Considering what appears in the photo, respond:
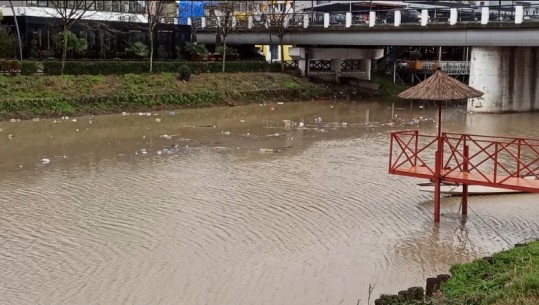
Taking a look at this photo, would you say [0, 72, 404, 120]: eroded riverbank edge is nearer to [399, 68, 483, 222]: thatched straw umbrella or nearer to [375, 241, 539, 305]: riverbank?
[399, 68, 483, 222]: thatched straw umbrella

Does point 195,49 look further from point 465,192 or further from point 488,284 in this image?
point 488,284

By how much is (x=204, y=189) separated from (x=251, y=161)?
193 inches

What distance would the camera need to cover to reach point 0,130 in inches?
1201

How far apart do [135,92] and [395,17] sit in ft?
52.0

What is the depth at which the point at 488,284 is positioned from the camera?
10633 millimetres

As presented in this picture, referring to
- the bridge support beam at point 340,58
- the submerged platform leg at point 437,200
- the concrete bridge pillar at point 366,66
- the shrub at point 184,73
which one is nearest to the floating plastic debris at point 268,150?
the submerged platform leg at point 437,200

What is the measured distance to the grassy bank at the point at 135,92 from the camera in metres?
35.5

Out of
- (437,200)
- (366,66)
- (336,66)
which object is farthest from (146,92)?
(437,200)

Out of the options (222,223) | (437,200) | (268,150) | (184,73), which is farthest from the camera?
(184,73)

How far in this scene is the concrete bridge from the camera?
37438 mm

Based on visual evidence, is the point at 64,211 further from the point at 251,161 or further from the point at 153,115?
the point at 153,115

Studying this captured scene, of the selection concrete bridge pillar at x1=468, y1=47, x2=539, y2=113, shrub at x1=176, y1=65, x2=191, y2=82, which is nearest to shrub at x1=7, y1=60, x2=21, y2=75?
shrub at x1=176, y1=65, x2=191, y2=82

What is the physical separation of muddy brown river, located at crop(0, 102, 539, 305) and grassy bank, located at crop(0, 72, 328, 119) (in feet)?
20.1

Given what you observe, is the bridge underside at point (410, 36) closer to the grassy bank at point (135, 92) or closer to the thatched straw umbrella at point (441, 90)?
the grassy bank at point (135, 92)
